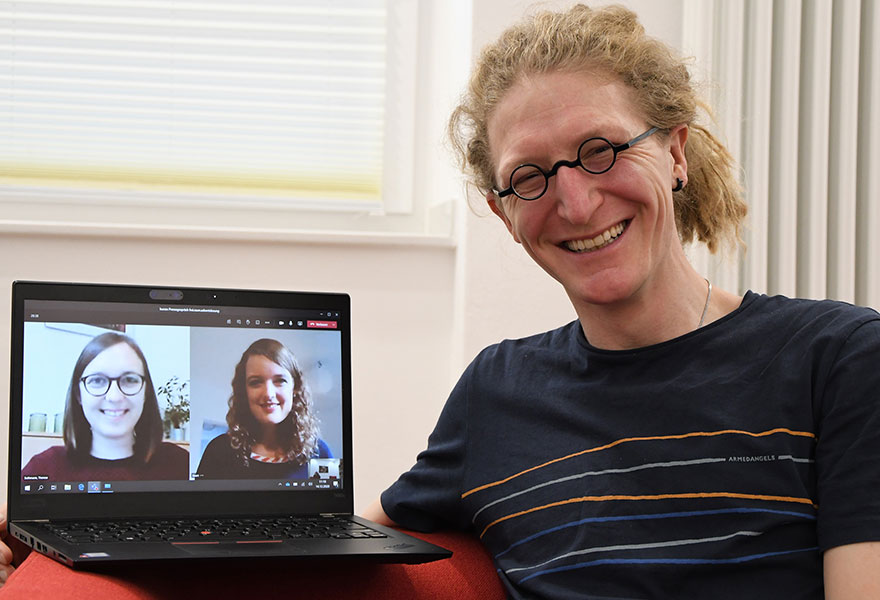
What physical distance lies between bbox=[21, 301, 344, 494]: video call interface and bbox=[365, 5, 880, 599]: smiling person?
164mm

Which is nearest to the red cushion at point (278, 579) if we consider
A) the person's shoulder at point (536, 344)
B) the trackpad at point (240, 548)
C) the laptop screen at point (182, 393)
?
the trackpad at point (240, 548)

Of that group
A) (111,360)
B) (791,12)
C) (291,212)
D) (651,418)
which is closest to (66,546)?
(111,360)

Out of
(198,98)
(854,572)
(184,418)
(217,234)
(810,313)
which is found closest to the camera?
(854,572)

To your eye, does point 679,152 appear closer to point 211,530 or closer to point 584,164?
point 584,164

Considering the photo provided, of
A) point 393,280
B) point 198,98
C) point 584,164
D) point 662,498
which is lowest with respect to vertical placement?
point 662,498

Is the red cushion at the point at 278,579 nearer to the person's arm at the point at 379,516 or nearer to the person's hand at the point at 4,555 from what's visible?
the person's arm at the point at 379,516

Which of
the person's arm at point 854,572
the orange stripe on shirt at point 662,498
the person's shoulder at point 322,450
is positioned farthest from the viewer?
the person's shoulder at point 322,450

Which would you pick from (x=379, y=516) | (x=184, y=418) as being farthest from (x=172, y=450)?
(x=379, y=516)

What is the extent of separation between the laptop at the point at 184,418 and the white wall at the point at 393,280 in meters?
0.77

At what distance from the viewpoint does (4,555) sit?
110cm

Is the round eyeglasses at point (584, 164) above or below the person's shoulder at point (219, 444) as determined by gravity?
above

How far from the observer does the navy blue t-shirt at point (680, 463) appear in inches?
37.8

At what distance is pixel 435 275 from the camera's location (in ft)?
6.79

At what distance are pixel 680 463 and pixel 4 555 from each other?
75 cm
